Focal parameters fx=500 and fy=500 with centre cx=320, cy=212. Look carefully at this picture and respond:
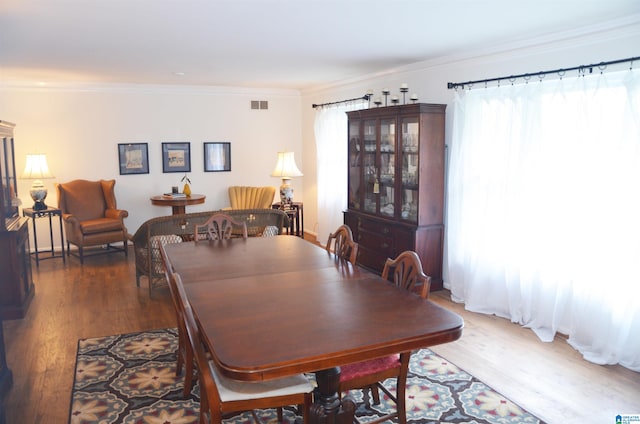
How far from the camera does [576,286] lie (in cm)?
382

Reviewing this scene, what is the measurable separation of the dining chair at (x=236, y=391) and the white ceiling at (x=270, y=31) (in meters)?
2.08

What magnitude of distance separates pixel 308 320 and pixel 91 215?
5.74 m

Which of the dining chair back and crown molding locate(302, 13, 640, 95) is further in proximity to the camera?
crown molding locate(302, 13, 640, 95)

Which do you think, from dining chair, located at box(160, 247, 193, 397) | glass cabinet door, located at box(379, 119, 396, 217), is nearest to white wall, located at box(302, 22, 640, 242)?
glass cabinet door, located at box(379, 119, 396, 217)

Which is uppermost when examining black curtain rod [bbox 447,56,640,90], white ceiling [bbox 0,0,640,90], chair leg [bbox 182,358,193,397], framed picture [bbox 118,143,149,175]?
white ceiling [bbox 0,0,640,90]

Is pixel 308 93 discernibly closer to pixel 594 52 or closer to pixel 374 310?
pixel 594 52

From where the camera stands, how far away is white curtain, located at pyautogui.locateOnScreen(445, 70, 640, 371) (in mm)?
3469

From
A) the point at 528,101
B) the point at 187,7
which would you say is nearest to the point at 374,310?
the point at 187,7

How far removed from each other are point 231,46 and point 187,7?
1329mm

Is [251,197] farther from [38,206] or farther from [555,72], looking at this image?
[555,72]

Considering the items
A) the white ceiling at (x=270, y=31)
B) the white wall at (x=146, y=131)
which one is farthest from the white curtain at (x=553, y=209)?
the white wall at (x=146, y=131)

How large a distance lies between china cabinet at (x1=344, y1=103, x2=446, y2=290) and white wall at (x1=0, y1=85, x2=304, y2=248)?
9.13ft

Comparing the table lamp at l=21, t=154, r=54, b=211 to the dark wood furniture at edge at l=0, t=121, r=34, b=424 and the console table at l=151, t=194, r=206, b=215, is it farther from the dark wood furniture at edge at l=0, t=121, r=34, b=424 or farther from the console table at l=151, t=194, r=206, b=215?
the dark wood furniture at edge at l=0, t=121, r=34, b=424

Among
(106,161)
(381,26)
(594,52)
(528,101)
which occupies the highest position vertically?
(381,26)
